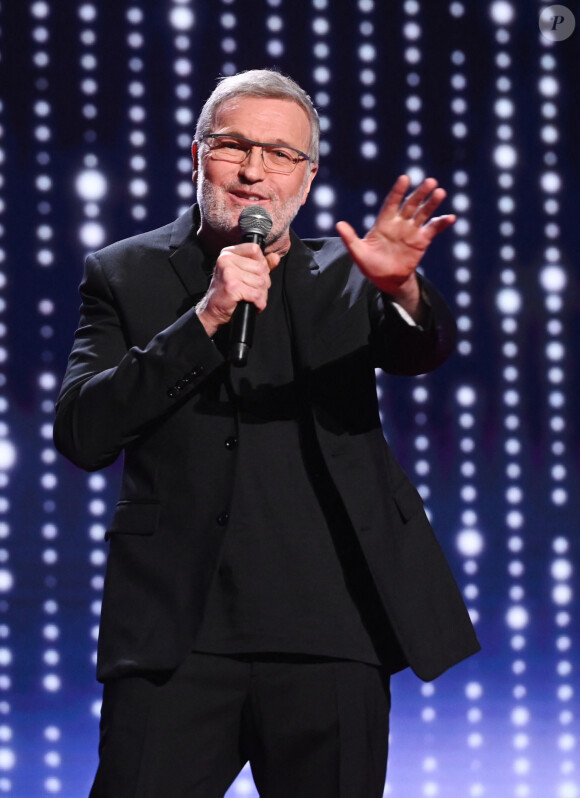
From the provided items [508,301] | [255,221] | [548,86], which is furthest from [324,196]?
[255,221]

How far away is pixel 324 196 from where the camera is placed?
2.86 meters

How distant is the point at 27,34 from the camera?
9.11 ft

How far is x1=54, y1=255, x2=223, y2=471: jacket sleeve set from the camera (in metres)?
1.33

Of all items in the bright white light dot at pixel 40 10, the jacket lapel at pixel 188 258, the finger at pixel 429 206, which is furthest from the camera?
the bright white light dot at pixel 40 10

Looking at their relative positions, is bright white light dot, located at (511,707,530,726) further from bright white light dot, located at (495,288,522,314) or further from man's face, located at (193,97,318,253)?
man's face, located at (193,97,318,253)

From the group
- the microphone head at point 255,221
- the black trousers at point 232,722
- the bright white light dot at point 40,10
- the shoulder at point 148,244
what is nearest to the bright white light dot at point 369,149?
the bright white light dot at point 40,10

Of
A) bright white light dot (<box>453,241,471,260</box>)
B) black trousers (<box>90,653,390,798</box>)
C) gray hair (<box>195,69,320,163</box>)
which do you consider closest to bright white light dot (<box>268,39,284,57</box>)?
bright white light dot (<box>453,241,471,260</box>)

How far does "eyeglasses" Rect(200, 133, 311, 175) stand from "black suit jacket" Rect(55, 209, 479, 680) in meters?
0.16

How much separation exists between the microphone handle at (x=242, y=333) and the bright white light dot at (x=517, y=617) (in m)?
1.95

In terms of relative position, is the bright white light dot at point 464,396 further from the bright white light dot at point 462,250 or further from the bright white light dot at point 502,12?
the bright white light dot at point 502,12

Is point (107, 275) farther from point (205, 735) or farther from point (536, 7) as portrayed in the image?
point (536, 7)

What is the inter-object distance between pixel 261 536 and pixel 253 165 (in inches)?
22.0

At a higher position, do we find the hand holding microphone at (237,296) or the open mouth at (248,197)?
the open mouth at (248,197)

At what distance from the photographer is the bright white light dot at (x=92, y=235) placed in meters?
2.81
